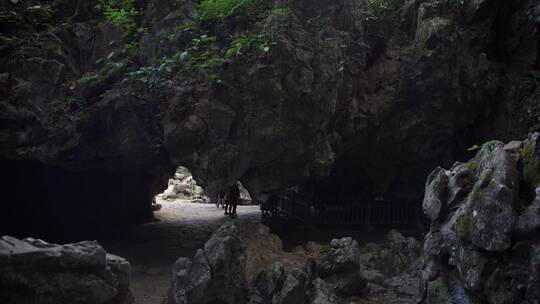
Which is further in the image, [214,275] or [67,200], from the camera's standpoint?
[67,200]

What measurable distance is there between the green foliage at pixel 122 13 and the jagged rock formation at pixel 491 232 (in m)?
9.10

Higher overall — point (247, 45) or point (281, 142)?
point (247, 45)

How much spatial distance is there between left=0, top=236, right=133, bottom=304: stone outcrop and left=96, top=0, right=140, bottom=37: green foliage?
6.78 meters

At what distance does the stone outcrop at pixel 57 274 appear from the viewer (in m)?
6.15

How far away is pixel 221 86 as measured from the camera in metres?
10.8

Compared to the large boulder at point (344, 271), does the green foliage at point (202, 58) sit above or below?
above

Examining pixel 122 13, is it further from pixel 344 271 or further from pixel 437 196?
pixel 437 196

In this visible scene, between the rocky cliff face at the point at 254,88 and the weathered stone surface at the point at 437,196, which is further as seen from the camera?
the rocky cliff face at the point at 254,88

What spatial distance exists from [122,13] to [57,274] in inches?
292

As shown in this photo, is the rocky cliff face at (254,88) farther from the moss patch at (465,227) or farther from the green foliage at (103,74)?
the moss patch at (465,227)

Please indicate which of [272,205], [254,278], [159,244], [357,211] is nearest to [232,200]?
[272,205]

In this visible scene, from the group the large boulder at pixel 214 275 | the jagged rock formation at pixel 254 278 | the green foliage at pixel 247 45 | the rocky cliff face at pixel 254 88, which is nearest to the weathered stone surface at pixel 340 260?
the jagged rock formation at pixel 254 278

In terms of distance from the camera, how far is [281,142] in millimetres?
11438

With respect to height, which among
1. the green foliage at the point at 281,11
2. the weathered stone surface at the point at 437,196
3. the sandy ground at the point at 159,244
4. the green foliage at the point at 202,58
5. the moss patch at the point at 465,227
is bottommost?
the sandy ground at the point at 159,244
